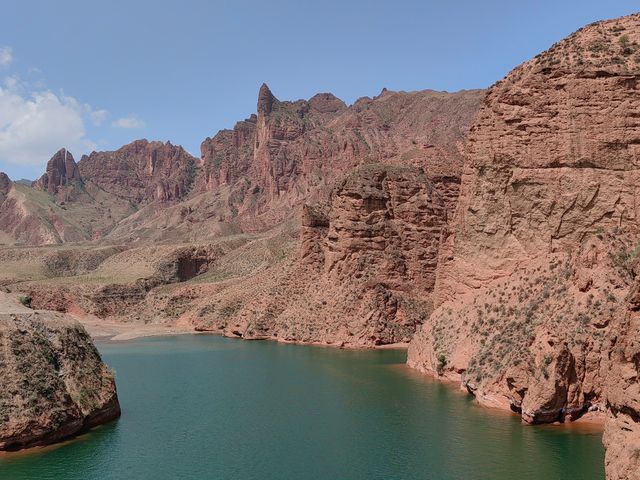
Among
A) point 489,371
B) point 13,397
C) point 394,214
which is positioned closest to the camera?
point 13,397

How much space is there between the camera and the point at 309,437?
3438cm

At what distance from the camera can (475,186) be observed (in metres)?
48.8

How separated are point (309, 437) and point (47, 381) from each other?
13296 millimetres

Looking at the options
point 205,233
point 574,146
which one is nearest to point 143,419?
point 574,146

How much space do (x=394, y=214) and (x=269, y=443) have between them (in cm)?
4550

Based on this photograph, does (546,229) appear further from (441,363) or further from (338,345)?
(338,345)

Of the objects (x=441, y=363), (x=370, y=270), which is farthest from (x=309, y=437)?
(x=370, y=270)

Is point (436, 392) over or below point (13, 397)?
below

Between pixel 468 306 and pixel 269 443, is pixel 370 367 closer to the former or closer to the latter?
pixel 468 306

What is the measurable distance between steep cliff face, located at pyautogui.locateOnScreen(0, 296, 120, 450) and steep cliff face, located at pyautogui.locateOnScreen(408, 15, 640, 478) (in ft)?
71.8

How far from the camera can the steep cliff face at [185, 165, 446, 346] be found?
69.4 m

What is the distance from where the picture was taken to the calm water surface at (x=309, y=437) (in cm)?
2892

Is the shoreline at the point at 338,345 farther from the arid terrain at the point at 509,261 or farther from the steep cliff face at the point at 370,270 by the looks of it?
the steep cliff face at the point at 370,270

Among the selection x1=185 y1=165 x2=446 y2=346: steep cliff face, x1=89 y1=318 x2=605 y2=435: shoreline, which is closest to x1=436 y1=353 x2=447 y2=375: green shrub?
x1=89 y1=318 x2=605 y2=435: shoreline
